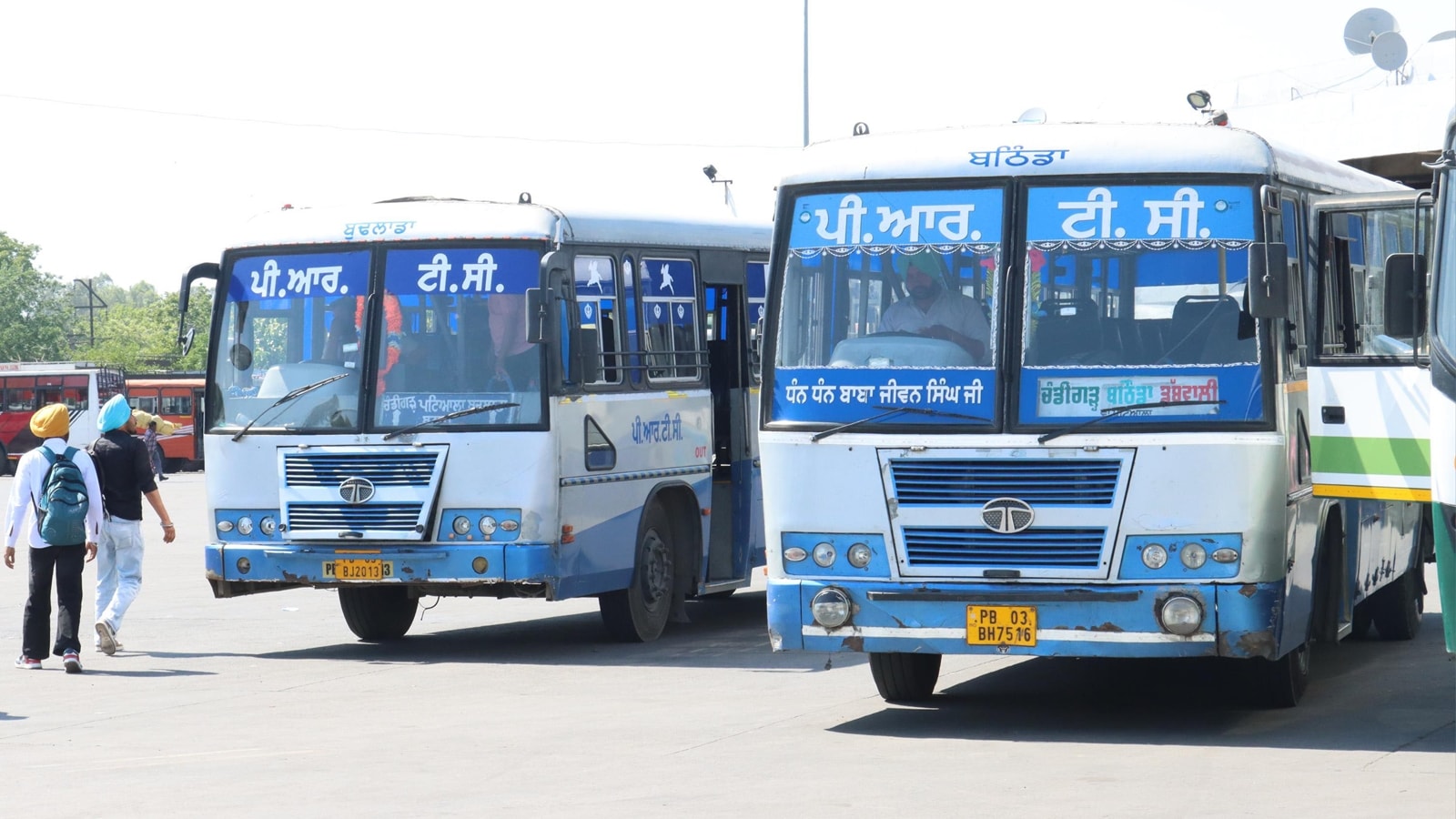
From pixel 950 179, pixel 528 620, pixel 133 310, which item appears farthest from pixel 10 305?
pixel 950 179

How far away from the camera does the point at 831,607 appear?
10.0 metres

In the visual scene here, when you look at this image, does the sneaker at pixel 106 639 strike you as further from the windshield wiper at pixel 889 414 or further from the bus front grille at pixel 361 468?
the windshield wiper at pixel 889 414

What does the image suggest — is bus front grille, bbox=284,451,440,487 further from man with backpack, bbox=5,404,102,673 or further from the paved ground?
man with backpack, bbox=5,404,102,673

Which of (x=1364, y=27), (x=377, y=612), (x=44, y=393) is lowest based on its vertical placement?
(x=377, y=612)

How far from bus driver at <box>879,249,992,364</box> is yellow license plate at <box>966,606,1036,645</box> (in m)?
1.31

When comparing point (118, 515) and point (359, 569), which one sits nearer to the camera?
point (359, 569)

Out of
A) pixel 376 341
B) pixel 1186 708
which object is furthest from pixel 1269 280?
pixel 376 341

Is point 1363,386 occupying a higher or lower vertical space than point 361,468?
higher

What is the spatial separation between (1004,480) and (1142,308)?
1035 millimetres

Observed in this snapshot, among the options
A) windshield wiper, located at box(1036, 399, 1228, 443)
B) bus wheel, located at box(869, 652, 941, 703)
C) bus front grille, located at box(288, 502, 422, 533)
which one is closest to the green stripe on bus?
windshield wiper, located at box(1036, 399, 1228, 443)

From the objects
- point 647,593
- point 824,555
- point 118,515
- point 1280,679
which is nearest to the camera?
point 824,555

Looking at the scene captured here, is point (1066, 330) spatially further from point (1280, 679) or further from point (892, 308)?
point (1280, 679)

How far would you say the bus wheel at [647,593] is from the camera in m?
14.7

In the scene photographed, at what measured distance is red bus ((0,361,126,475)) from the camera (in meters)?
57.0
